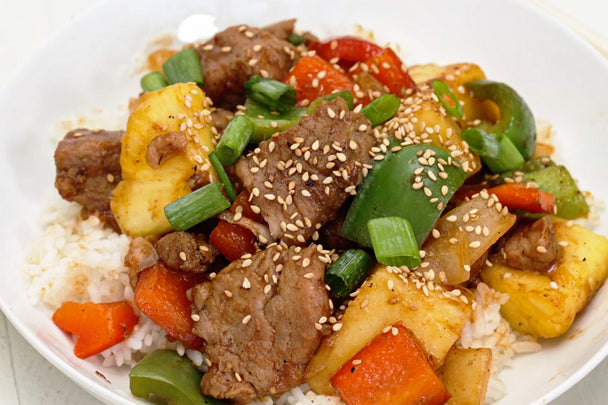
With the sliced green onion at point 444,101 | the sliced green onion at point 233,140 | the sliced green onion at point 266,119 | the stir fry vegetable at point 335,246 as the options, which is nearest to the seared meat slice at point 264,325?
the stir fry vegetable at point 335,246

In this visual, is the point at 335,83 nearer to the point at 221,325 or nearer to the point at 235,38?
the point at 235,38

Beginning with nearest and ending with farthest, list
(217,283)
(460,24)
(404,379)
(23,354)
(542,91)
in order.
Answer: (404,379) → (217,283) → (23,354) → (542,91) → (460,24)

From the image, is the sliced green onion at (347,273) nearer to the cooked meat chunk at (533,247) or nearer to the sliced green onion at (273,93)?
the cooked meat chunk at (533,247)

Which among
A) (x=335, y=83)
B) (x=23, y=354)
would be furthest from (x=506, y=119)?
(x=23, y=354)

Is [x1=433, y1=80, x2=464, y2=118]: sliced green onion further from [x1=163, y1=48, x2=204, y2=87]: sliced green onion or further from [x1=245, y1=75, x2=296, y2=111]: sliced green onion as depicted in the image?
[x1=163, y1=48, x2=204, y2=87]: sliced green onion

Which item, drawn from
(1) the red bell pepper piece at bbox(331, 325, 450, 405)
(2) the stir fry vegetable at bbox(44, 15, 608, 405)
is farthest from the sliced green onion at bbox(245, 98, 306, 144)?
(1) the red bell pepper piece at bbox(331, 325, 450, 405)
